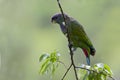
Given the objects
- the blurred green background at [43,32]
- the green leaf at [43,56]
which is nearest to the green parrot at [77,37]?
the green leaf at [43,56]

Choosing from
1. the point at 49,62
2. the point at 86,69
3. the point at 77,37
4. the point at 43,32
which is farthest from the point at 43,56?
the point at 43,32

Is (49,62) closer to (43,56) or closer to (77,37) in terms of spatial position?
(43,56)

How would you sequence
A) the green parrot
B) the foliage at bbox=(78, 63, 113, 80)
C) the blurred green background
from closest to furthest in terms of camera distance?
1. the foliage at bbox=(78, 63, 113, 80)
2. the green parrot
3. the blurred green background

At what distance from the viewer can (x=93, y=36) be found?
614cm

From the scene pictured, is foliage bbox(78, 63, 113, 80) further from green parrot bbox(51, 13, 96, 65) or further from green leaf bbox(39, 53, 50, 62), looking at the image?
green parrot bbox(51, 13, 96, 65)

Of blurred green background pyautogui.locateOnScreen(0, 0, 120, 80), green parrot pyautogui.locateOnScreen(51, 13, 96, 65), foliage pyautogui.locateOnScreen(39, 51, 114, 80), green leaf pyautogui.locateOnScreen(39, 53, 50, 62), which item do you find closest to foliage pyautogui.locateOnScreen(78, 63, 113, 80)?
foliage pyautogui.locateOnScreen(39, 51, 114, 80)

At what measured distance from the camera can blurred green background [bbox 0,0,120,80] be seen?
5641 millimetres

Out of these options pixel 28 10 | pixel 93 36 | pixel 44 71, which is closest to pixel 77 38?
pixel 44 71

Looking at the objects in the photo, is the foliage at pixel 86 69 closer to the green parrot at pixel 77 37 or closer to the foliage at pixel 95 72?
the foliage at pixel 95 72

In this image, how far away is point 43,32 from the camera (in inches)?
248

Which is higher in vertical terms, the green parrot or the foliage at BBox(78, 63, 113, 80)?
the green parrot

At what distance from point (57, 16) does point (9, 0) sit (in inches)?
168

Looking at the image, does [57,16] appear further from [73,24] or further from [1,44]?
[1,44]

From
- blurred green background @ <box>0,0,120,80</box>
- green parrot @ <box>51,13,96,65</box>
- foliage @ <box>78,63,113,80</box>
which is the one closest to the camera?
foliage @ <box>78,63,113,80</box>
